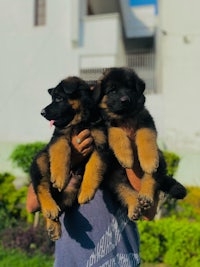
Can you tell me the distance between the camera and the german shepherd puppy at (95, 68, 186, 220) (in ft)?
8.32

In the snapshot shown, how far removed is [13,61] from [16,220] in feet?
25.2

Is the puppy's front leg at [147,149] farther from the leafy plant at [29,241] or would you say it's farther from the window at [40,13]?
the window at [40,13]

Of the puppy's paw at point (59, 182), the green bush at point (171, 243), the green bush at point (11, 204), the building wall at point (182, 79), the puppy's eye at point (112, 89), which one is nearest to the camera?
the puppy's paw at point (59, 182)

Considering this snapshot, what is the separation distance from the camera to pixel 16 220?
764 centimetres

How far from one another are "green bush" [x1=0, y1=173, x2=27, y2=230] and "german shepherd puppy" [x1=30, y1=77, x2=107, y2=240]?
4961mm

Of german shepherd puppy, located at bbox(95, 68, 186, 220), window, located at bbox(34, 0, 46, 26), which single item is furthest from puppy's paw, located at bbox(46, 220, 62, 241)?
window, located at bbox(34, 0, 46, 26)

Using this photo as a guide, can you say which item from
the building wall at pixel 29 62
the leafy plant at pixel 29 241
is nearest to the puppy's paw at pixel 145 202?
the leafy plant at pixel 29 241

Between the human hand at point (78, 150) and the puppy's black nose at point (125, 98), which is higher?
the puppy's black nose at point (125, 98)

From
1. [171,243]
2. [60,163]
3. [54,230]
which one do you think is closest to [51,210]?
[54,230]

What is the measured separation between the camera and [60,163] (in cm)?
256

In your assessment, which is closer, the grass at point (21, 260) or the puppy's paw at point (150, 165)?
the puppy's paw at point (150, 165)

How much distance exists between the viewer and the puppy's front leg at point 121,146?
2.56 m

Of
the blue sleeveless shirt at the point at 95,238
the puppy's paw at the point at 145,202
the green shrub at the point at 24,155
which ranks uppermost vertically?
the puppy's paw at the point at 145,202

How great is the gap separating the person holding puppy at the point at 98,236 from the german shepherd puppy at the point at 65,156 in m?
0.06
